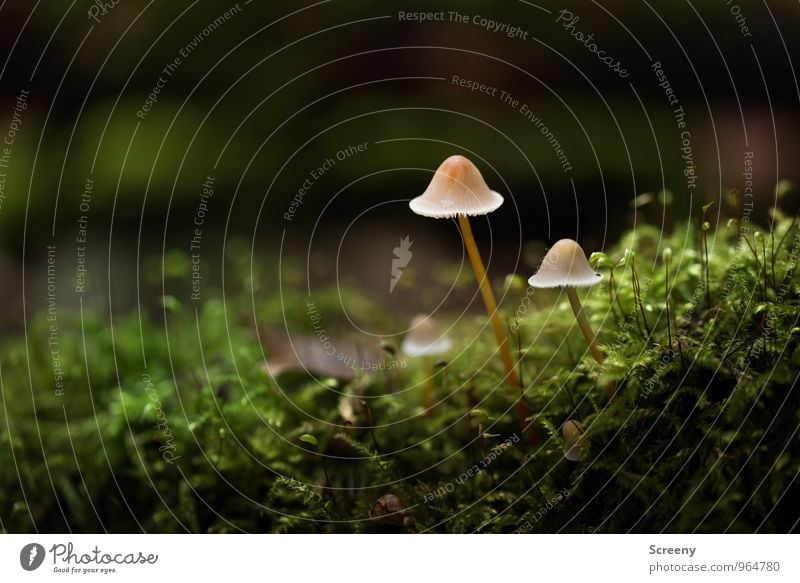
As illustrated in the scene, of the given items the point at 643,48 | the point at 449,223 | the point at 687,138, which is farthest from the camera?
the point at 449,223
